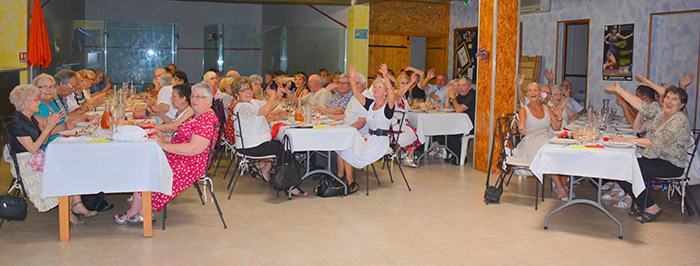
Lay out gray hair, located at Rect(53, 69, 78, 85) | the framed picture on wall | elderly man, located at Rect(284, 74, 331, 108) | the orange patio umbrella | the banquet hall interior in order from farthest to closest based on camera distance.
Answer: the framed picture on wall → elderly man, located at Rect(284, 74, 331, 108) → the orange patio umbrella → gray hair, located at Rect(53, 69, 78, 85) → the banquet hall interior

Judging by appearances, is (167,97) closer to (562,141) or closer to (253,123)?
(253,123)

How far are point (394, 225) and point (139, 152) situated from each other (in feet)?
7.07

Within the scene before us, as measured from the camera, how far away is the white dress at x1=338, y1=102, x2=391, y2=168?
229 inches

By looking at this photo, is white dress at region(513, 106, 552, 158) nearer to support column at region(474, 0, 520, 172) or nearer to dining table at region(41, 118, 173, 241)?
support column at region(474, 0, 520, 172)

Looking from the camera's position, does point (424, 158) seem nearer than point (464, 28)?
Yes

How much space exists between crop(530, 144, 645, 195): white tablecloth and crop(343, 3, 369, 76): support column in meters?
6.72

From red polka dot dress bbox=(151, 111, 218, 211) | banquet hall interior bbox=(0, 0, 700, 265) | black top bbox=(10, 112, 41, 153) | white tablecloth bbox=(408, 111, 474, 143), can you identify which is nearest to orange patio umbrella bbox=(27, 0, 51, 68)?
banquet hall interior bbox=(0, 0, 700, 265)

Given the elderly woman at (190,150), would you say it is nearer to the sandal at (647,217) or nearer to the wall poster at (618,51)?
the sandal at (647,217)

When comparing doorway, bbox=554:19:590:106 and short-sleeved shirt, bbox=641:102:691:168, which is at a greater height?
doorway, bbox=554:19:590:106

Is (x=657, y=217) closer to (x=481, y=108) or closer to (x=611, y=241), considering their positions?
(x=611, y=241)

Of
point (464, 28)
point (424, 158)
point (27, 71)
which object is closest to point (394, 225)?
point (424, 158)

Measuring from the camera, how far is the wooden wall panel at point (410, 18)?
12375 mm

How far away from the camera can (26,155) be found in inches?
171

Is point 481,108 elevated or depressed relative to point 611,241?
elevated
